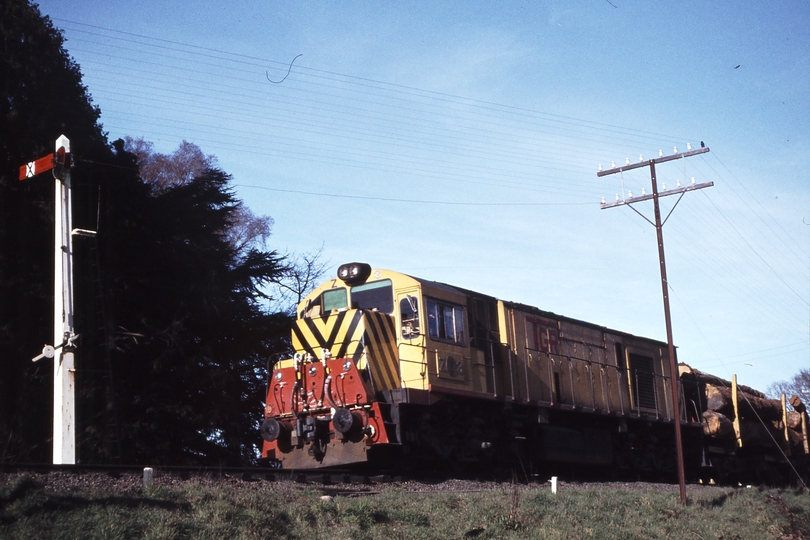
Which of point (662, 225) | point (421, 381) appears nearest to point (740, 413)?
point (662, 225)

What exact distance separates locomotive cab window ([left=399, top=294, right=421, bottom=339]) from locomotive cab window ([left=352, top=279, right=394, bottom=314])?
0.26 metres

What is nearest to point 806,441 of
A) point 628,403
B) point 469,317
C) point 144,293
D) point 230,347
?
point 628,403

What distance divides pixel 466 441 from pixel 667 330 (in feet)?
17.1

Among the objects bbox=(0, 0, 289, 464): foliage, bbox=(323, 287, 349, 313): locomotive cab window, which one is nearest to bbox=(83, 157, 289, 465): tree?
bbox=(0, 0, 289, 464): foliage

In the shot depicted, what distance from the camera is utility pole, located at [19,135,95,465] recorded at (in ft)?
37.6

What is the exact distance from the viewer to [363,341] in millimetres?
14305

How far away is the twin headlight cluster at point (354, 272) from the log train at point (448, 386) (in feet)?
0.07

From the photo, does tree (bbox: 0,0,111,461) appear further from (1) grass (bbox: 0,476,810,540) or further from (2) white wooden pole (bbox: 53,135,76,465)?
(1) grass (bbox: 0,476,810,540)

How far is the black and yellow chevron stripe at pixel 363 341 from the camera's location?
14.3m

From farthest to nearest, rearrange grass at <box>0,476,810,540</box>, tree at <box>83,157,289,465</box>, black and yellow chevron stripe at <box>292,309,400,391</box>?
tree at <box>83,157,289,465</box> < black and yellow chevron stripe at <box>292,309,400,391</box> < grass at <box>0,476,810,540</box>

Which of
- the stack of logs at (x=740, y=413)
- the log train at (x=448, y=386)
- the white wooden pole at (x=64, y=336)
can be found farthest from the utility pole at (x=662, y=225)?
→ the white wooden pole at (x=64, y=336)

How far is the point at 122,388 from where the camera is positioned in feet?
60.4

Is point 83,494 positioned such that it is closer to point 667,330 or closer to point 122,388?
point 122,388

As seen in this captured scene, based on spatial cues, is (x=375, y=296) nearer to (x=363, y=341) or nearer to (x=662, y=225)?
(x=363, y=341)
